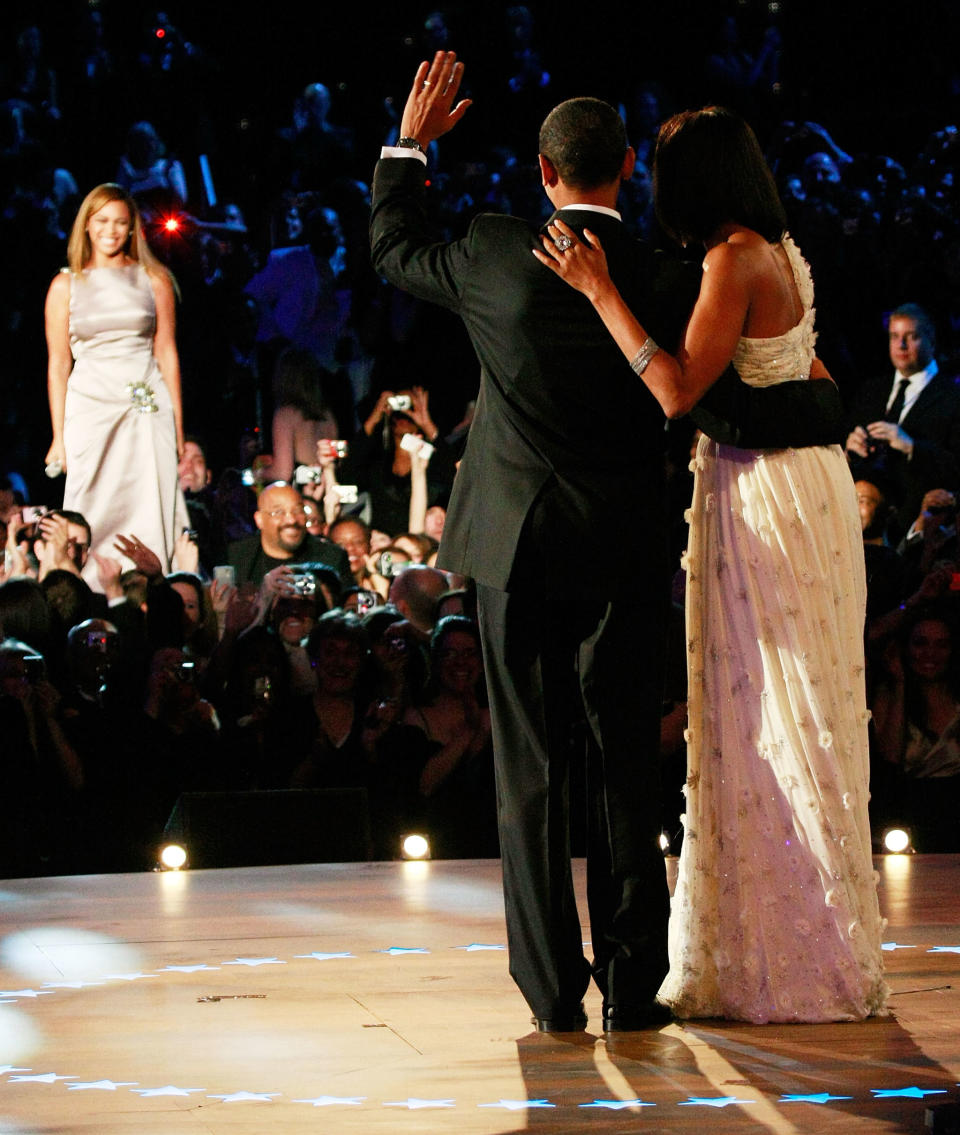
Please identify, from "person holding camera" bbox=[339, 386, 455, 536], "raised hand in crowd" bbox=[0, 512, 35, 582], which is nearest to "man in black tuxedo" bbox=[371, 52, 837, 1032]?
"raised hand in crowd" bbox=[0, 512, 35, 582]

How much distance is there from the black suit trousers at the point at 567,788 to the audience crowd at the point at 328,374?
104 inches

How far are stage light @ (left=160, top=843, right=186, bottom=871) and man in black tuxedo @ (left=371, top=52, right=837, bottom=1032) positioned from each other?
2013 mm

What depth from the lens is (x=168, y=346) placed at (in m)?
7.77

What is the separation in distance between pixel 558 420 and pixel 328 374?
5.95 meters

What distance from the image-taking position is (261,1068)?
2369 millimetres

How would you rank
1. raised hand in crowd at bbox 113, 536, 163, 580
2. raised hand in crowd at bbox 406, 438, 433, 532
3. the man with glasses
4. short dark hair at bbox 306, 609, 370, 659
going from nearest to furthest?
short dark hair at bbox 306, 609, 370, 659 < raised hand in crowd at bbox 113, 536, 163, 580 < the man with glasses < raised hand in crowd at bbox 406, 438, 433, 532

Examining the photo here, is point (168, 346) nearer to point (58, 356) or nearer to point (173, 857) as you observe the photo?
point (58, 356)

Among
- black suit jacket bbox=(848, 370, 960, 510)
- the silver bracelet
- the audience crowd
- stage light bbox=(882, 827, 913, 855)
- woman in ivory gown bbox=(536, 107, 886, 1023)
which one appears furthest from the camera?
black suit jacket bbox=(848, 370, 960, 510)

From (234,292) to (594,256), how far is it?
5882mm

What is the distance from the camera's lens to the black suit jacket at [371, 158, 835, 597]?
103 inches

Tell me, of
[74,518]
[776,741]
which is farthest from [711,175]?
[74,518]

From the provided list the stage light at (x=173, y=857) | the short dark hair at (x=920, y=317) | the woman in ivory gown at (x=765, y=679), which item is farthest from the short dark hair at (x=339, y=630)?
the short dark hair at (x=920, y=317)

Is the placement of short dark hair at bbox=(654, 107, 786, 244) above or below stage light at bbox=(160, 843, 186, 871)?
above

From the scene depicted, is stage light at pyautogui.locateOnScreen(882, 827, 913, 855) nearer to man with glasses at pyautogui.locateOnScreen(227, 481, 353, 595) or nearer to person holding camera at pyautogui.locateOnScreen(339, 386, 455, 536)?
man with glasses at pyautogui.locateOnScreen(227, 481, 353, 595)
